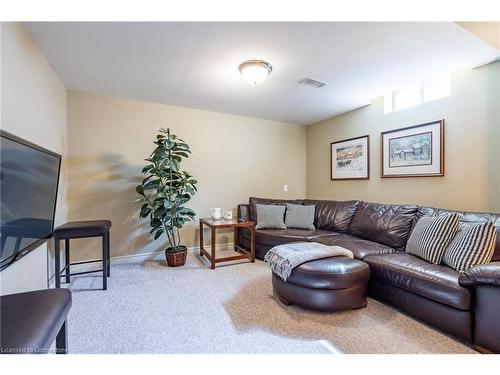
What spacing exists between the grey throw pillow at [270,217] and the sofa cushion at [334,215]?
1.86 ft

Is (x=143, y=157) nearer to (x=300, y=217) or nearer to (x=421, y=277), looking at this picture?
(x=300, y=217)

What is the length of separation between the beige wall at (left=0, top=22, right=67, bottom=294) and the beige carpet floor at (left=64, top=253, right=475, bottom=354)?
0.51m

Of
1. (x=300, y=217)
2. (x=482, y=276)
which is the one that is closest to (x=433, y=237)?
(x=482, y=276)

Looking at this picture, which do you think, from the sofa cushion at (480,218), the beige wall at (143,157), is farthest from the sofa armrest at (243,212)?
the sofa cushion at (480,218)

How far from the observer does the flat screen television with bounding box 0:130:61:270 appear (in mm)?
1269

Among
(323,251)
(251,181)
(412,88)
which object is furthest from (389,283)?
(251,181)

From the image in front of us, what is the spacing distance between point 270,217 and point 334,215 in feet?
3.20

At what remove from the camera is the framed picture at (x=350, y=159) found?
3.85 m

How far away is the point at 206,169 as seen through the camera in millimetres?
4125

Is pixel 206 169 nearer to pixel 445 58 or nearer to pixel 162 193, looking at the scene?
pixel 162 193

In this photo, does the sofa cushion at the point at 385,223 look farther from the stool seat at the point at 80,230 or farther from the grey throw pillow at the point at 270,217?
the stool seat at the point at 80,230

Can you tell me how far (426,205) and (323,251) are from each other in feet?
5.73

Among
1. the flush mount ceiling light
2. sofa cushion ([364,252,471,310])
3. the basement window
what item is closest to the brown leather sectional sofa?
sofa cushion ([364,252,471,310])

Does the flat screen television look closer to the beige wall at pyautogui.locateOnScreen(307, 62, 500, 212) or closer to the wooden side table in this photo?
the wooden side table
